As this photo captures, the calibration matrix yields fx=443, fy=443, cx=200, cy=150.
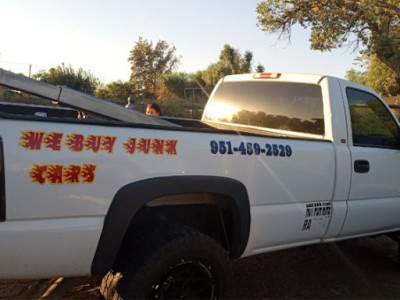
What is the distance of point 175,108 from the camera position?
20.3m

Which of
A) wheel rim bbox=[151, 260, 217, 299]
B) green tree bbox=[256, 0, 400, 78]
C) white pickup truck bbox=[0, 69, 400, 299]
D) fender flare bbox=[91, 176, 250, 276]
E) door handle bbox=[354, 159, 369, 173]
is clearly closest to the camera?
white pickup truck bbox=[0, 69, 400, 299]

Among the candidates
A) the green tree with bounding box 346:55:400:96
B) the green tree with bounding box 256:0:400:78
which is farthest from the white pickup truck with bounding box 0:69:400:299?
the green tree with bounding box 346:55:400:96

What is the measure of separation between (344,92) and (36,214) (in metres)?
2.83

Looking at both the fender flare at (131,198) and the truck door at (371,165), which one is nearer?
the fender flare at (131,198)

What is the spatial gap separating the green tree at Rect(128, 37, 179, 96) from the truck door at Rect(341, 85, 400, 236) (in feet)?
118

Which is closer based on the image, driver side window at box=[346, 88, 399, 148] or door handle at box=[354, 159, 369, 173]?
door handle at box=[354, 159, 369, 173]

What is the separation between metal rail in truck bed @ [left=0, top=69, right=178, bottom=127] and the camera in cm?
292

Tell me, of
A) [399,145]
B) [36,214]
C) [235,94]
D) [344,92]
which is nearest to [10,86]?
[36,214]

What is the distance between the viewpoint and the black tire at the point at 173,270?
2.58 m

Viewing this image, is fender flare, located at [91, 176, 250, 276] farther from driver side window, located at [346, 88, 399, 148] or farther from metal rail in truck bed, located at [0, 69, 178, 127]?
driver side window, located at [346, 88, 399, 148]

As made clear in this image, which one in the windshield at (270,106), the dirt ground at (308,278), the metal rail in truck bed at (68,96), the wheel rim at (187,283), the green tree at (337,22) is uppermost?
the green tree at (337,22)

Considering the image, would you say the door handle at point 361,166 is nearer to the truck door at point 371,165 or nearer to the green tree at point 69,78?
the truck door at point 371,165

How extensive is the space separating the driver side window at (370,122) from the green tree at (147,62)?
36.0 meters

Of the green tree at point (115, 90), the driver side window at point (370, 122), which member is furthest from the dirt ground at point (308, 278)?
the green tree at point (115, 90)
